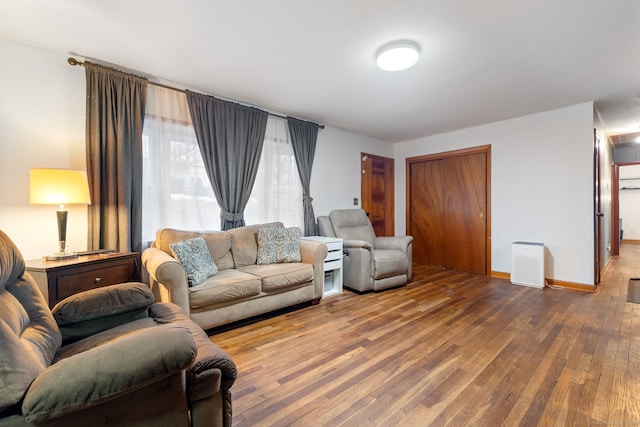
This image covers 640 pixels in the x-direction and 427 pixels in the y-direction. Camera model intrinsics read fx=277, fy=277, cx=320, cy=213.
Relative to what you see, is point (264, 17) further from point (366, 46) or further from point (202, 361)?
point (202, 361)

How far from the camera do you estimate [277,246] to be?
3.16 m

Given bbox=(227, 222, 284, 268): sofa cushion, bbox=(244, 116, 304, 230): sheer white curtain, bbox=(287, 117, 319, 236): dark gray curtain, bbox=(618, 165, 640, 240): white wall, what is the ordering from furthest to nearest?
1. bbox=(618, 165, 640, 240): white wall
2. bbox=(287, 117, 319, 236): dark gray curtain
3. bbox=(244, 116, 304, 230): sheer white curtain
4. bbox=(227, 222, 284, 268): sofa cushion

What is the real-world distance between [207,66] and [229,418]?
8.86 feet

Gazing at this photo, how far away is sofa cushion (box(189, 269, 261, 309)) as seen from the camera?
225 centimetres

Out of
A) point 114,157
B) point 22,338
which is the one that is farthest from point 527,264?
point 114,157

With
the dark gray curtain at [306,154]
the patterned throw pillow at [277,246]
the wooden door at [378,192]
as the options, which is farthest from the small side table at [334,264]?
the wooden door at [378,192]

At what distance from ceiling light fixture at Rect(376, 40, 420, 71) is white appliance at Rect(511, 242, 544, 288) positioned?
3024 mm

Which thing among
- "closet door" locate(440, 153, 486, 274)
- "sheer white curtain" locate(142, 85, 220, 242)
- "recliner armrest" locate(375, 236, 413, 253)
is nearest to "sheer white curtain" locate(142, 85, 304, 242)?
"sheer white curtain" locate(142, 85, 220, 242)

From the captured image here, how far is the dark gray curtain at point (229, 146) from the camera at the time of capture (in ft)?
9.98

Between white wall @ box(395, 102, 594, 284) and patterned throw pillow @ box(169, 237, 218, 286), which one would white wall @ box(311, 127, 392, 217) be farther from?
patterned throw pillow @ box(169, 237, 218, 286)

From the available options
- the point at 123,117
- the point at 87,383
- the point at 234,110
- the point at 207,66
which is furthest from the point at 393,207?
the point at 87,383

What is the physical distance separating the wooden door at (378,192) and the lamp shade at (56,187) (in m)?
3.82

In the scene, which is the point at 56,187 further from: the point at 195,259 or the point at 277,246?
the point at 277,246

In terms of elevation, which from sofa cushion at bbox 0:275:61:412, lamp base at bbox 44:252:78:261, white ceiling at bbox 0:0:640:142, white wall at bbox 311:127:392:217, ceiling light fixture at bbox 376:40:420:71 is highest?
white ceiling at bbox 0:0:640:142
